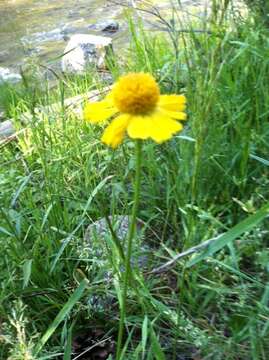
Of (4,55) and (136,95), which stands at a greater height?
(136,95)

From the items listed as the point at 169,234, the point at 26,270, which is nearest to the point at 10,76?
the point at 169,234

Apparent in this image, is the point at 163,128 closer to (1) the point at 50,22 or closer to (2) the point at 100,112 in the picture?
(2) the point at 100,112

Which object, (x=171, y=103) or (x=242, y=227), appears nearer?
(x=171, y=103)

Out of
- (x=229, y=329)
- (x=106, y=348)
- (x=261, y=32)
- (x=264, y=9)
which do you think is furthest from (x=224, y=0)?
(x=264, y=9)

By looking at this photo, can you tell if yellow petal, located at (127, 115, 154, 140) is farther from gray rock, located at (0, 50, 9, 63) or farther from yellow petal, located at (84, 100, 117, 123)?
gray rock, located at (0, 50, 9, 63)

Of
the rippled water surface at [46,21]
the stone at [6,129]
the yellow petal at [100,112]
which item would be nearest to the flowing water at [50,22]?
the rippled water surface at [46,21]

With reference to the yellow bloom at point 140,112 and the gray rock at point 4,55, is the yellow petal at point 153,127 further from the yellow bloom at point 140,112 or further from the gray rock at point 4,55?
the gray rock at point 4,55
